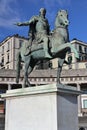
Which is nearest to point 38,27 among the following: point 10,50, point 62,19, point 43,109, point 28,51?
point 28,51

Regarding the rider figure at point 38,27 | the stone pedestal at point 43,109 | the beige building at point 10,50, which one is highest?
the beige building at point 10,50

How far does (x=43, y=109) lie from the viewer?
45.4 feet

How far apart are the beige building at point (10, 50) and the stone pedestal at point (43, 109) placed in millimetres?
81794

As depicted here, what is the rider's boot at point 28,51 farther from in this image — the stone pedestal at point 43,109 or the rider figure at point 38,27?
the stone pedestal at point 43,109

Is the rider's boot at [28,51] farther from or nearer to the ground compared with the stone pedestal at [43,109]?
farther from the ground

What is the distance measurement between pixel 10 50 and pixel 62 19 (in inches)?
3410

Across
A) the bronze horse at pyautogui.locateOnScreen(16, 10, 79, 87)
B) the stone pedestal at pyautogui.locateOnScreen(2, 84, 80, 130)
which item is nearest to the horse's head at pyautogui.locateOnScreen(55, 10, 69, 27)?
the bronze horse at pyautogui.locateOnScreen(16, 10, 79, 87)

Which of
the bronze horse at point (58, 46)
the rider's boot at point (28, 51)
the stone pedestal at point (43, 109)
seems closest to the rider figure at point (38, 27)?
the rider's boot at point (28, 51)

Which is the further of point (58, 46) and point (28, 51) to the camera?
point (28, 51)

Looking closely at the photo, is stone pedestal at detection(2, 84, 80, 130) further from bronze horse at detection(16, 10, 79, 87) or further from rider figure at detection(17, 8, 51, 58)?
rider figure at detection(17, 8, 51, 58)

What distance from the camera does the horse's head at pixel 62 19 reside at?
15.6m

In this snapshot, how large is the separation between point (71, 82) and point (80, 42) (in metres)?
38.8

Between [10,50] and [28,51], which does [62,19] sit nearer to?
[28,51]

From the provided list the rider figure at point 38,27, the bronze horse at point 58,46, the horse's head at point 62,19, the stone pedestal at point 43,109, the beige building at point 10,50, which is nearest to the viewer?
the stone pedestal at point 43,109
